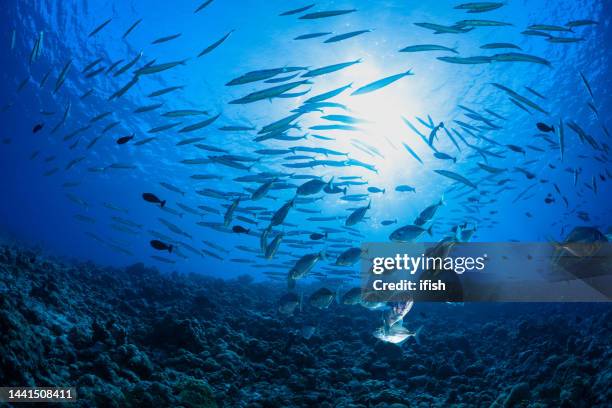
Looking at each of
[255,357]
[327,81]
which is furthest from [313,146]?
[255,357]

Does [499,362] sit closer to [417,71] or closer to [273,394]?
[273,394]

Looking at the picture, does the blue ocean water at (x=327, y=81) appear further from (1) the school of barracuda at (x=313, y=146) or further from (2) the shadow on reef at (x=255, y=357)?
(2) the shadow on reef at (x=255, y=357)

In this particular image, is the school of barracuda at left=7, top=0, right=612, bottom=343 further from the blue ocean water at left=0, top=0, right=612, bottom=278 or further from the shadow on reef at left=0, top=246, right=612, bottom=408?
the shadow on reef at left=0, top=246, right=612, bottom=408

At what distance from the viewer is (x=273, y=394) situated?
4645 mm

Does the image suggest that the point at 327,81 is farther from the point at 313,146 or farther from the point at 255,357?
the point at 255,357

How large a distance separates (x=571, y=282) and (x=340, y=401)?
10280mm

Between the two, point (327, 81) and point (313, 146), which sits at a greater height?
point (313, 146)

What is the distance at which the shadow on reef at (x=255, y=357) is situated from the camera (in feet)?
12.1

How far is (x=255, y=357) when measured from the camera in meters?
5.94

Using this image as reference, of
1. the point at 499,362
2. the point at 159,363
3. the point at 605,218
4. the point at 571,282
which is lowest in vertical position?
the point at 159,363

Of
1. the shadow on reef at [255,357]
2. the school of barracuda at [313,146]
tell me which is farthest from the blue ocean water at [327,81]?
the shadow on reef at [255,357]

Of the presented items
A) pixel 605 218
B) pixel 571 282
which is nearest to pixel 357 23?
pixel 571 282

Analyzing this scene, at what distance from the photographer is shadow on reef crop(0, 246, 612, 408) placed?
3.70 meters

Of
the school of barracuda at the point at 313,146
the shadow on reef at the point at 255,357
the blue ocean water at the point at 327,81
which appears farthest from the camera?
the blue ocean water at the point at 327,81
